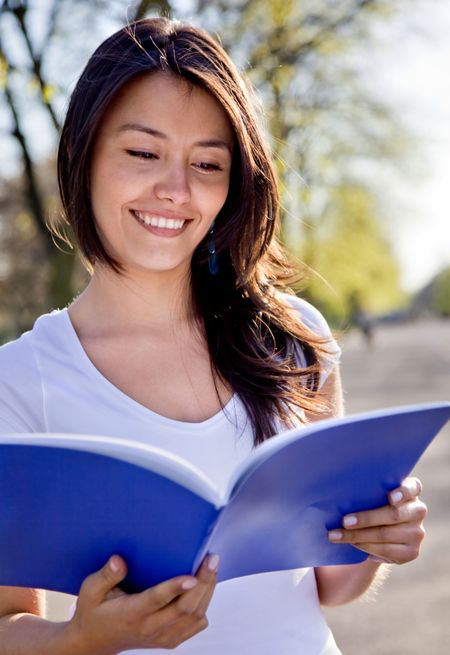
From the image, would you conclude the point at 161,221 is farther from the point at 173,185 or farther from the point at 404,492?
the point at 404,492

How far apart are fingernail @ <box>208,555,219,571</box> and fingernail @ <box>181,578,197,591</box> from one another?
0.03 meters

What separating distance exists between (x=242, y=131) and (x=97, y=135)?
0.90 feet

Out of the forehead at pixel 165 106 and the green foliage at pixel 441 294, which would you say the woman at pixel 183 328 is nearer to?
the forehead at pixel 165 106

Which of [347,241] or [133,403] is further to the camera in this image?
[347,241]

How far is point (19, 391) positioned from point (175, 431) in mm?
282

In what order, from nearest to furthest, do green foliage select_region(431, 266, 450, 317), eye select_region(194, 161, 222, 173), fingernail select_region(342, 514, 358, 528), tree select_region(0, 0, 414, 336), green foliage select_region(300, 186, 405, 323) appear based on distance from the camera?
fingernail select_region(342, 514, 358, 528)
eye select_region(194, 161, 222, 173)
tree select_region(0, 0, 414, 336)
green foliage select_region(300, 186, 405, 323)
green foliage select_region(431, 266, 450, 317)

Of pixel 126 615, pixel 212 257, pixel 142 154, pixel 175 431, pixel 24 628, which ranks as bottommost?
pixel 24 628

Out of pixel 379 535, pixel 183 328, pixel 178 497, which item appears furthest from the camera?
pixel 183 328

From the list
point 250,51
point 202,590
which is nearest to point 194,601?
point 202,590

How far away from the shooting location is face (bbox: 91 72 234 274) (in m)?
1.76

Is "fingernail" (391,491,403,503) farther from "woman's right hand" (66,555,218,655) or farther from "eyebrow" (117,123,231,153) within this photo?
"eyebrow" (117,123,231,153)

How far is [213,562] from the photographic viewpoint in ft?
4.47

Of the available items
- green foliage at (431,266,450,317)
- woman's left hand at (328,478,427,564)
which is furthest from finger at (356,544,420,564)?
green foliage at (431,266,450,317)

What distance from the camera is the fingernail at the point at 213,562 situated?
1.36m
